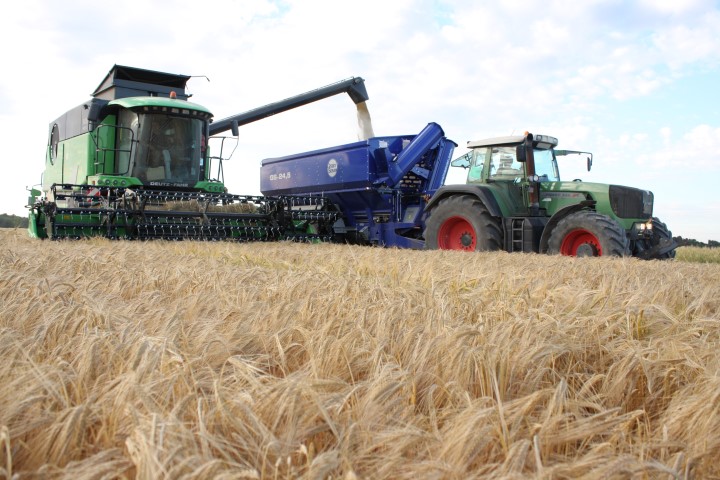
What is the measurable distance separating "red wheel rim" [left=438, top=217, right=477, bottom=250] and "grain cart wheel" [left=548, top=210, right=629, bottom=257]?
156 cm

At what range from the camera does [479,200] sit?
9117 millimetres

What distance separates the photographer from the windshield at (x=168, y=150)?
10.3m

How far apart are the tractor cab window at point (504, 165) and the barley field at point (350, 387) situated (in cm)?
631

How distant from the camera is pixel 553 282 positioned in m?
3.75

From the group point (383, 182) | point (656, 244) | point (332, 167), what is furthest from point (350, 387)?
point (332, 167)

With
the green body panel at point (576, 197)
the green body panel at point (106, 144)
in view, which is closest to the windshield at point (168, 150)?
the green body panel at point (106, 144)

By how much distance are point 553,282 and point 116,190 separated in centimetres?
788

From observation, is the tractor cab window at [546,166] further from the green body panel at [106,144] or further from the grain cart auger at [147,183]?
the green body panel at [106,144]

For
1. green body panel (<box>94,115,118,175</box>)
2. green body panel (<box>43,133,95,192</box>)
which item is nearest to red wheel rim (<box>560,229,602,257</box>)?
green body panel (<box>94,115,118,175</box>)

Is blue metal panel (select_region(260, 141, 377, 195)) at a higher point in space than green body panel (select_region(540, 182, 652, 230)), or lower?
higher

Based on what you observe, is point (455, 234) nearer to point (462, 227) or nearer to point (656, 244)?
point (462, 227)

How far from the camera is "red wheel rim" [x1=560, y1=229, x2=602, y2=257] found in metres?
7.68

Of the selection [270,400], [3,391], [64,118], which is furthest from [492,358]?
[64,118]

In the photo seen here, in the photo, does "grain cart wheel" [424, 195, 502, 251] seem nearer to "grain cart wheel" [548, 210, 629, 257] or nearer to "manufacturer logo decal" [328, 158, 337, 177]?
"grain cart wheel" [548, 210, 629, 257]
